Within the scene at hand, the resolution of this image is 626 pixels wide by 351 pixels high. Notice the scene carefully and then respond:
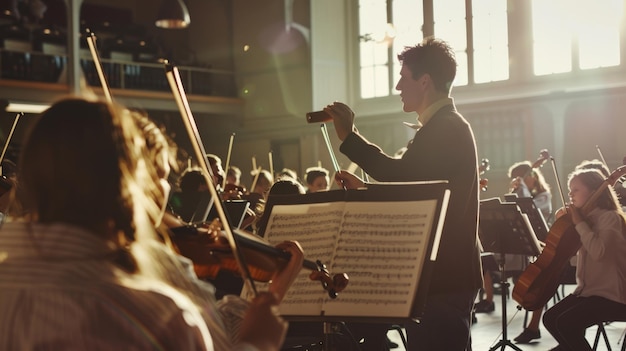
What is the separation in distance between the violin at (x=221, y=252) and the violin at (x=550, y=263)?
122 inches

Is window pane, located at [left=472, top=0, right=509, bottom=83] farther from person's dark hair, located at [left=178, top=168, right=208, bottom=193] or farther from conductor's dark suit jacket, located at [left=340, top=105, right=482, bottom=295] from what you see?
conductor's dark suit jacket, located at [left=340, top=105, right=482, bottom=295]

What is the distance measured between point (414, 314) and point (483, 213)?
3.51m

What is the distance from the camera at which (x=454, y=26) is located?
13672mm

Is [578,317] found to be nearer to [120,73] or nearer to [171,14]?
[171,14]

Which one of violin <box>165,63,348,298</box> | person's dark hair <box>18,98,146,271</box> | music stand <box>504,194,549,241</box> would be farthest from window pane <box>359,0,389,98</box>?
person's dark hair <box>18,98,146,271</box>

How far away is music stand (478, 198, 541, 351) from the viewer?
17.8 feet

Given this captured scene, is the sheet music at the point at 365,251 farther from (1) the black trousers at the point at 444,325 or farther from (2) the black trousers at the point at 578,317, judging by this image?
(2) the black trousers at the point at 578,317

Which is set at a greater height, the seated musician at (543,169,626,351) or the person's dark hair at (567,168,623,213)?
the person's dark hair at (567,168,623,213)

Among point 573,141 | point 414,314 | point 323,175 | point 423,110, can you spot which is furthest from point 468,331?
point 573,141

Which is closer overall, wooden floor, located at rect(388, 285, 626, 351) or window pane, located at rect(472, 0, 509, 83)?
wooden floor, located at rect(388, 285, 626, 351)

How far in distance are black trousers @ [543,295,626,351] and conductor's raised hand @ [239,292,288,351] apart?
3.47m

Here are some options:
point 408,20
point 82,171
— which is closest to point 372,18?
point 408,20

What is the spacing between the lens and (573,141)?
12.5 meters

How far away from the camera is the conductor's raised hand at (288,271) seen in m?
1.85
